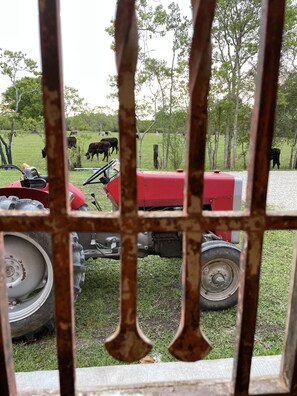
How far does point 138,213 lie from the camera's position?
735 millimetres

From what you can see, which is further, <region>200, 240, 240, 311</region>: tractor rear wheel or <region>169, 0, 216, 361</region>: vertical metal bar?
<region>200, 240, 240, 311</region>: tractor rear wheel

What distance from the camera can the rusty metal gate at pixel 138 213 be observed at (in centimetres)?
66

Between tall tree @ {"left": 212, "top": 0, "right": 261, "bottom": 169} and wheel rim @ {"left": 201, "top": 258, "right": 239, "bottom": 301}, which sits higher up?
tall tree @ {"left": 212, "top": 0, "right": 261, "bottom": 169}

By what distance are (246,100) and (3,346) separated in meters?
15.1

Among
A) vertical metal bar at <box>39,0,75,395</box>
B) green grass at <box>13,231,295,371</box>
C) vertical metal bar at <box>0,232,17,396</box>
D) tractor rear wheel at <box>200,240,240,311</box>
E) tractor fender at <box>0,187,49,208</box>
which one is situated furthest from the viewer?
tractor fender at <box>0,187,49,208</box>

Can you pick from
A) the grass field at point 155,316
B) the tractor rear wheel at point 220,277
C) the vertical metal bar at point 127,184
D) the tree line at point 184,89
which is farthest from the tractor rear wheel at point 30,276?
the tree line at point 184,89

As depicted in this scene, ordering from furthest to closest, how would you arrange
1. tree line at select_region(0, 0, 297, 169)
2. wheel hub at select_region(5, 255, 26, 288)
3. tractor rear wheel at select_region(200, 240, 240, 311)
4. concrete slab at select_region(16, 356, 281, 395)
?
tree line at select_region(0, 0, 297, 169)
tractor rear wheel at select_region(200, 240, 240, 311)
wheel hub at select_region(5, 255, 26, 288)
concrete slab at select_region(16, 356, 281, 395)

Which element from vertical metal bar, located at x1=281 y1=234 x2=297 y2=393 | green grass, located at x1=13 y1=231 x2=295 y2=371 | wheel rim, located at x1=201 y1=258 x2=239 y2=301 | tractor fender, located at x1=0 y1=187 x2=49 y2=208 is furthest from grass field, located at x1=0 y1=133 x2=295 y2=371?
vertical metal bar, located at x1=281 y1=234 x2=297 y2=393

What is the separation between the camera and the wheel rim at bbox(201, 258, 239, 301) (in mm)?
3113

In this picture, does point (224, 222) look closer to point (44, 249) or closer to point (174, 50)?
point (44, 249)

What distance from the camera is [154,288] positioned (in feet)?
11.5

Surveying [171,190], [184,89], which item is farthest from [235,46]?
[171,190]

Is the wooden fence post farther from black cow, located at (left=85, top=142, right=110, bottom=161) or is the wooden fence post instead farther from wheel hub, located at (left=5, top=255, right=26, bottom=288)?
wheel hub, located at (left=5, top=255, right=26, bottom=288)

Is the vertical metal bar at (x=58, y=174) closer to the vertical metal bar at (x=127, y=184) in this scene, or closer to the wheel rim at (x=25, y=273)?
the vertical metal bar at (x=127, y=184)
